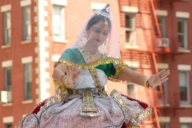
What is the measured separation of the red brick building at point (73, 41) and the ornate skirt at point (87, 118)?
18.9m

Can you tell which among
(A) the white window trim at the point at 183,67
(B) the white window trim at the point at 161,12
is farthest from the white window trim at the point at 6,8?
(A) the white window trim at the point at 183,67

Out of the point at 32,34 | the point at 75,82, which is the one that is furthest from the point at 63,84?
the point at 32,34

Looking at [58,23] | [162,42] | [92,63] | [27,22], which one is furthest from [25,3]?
[92,63]

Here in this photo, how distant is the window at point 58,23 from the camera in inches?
1037

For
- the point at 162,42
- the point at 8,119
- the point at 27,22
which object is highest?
the point at 27,22

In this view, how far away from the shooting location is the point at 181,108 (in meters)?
30.2

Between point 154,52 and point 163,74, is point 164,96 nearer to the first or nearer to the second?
point 154,52

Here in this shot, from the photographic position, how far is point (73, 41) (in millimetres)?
26609

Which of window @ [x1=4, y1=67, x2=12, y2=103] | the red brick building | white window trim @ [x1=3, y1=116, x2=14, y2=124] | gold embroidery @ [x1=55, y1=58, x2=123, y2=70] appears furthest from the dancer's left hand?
window @ [x1=4, y1=67, x2=12, y2=103]

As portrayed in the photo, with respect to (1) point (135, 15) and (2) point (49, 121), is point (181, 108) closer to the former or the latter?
(1) point (135, 15)

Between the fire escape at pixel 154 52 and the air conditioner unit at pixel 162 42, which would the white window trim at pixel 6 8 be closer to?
the fire escape at pixel 154 52

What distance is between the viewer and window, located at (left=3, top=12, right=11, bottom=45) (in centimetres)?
2752

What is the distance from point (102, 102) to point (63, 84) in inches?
19.8

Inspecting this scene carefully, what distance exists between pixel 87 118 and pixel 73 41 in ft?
66.6
